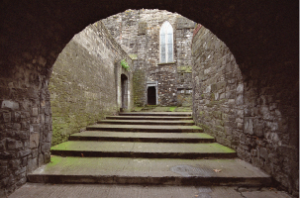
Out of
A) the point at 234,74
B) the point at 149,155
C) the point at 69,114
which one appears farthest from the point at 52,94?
the point at 234,74

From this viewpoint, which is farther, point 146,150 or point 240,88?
point 146,150

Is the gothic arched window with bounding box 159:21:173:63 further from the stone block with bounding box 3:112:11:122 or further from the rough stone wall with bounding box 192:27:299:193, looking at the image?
the stone block with bounding box 3:112:11:122

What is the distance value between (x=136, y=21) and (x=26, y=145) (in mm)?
12947

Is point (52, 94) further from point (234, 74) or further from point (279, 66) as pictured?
point (279, 66)

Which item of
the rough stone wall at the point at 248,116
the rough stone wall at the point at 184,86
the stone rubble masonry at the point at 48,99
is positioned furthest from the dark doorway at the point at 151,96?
the rough stone wall at the point at 248,116

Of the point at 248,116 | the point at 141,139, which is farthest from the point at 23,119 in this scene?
the point at 248,116

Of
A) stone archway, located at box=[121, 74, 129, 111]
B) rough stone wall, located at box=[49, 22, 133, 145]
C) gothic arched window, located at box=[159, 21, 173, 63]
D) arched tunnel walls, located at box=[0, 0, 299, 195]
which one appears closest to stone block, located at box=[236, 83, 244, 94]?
arched tunnel walls, located at box=[0, 0, 299, 195]

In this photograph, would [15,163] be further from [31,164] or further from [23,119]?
[23,119]

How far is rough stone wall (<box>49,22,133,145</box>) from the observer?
3988mm

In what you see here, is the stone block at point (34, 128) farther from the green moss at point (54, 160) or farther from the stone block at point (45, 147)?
the green moss at point (54, 160)

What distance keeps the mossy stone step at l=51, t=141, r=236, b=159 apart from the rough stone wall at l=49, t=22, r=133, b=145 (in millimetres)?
652

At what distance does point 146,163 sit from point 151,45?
11156 mm

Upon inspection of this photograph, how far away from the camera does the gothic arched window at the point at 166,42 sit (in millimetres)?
12648

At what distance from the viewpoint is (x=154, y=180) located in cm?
246
